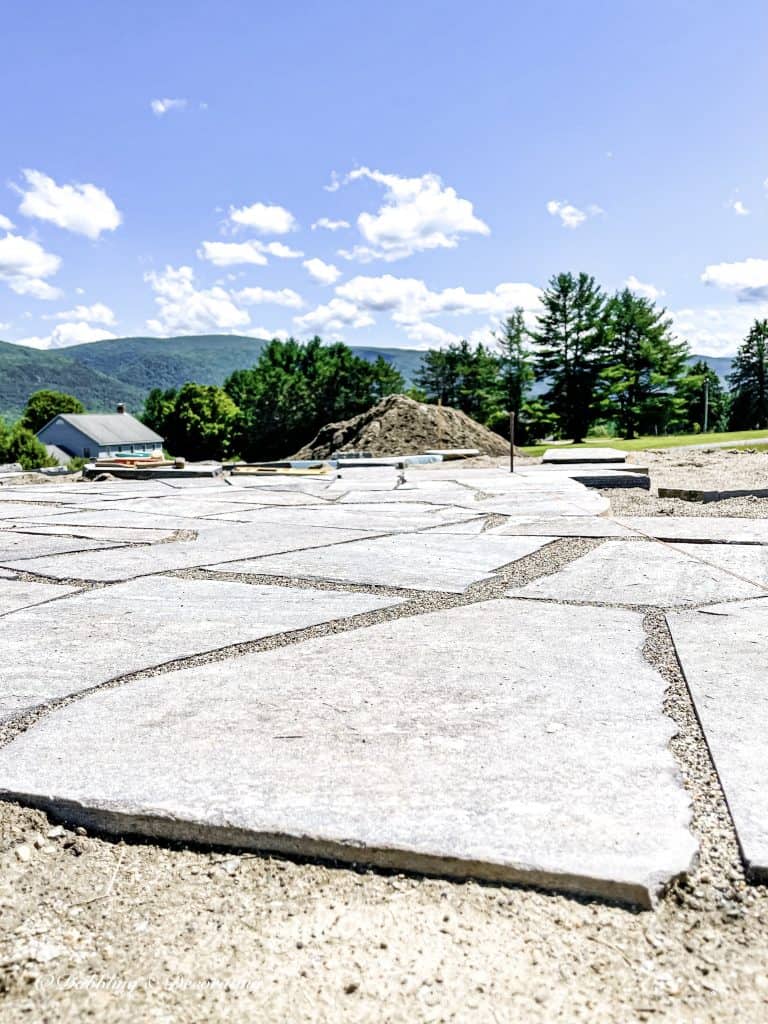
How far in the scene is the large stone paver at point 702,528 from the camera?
354 cm

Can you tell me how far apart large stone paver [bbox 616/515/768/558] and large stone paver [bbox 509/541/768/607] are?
0.82 ft

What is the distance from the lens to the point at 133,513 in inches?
204

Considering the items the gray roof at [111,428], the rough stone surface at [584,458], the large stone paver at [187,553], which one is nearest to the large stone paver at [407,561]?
the large stone paver at [187,553]

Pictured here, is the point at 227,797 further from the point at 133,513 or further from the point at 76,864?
the point at 133,513

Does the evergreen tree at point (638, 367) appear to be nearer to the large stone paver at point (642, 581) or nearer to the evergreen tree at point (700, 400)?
the evergreen tree at point (700, 400)

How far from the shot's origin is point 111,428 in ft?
189

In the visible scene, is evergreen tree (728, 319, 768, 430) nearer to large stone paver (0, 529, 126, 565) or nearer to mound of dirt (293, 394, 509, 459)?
mound of dirt (293, 394, 509, 459)

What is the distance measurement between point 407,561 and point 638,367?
36876 mm

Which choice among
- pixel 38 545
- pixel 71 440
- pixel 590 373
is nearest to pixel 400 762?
pixel 38 545

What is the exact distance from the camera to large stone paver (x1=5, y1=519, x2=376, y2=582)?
3076 millimetres

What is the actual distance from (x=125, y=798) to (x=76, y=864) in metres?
0.12

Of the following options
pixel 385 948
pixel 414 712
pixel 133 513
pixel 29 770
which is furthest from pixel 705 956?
pixel 133 513

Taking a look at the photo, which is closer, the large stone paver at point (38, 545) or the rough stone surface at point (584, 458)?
the large stone paver at point (38, 545)

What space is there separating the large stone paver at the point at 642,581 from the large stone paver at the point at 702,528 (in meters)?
0.25
